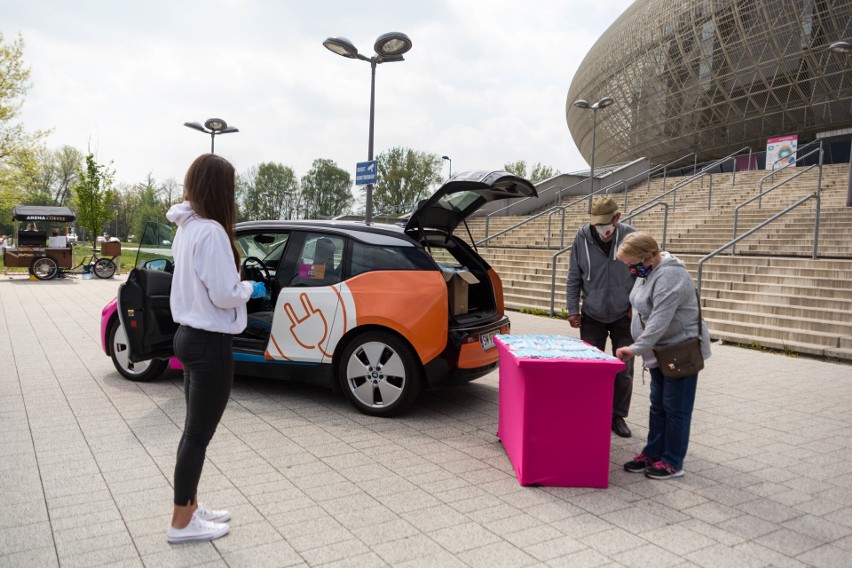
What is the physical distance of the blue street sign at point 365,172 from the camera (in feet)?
49.6

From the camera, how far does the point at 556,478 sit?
3701 millimetres

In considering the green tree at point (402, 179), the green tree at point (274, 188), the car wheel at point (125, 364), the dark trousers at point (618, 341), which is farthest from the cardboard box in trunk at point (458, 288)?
the green tree at point (274, 188)

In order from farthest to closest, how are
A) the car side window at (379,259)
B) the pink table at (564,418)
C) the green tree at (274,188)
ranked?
1. the green tree at (274,188)
2. the car side window at (379,259)
3. the pink table at (564,418)

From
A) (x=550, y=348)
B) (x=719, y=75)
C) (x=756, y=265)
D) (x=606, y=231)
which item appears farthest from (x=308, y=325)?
(x=719, y=75)

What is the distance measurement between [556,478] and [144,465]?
250 centimetres

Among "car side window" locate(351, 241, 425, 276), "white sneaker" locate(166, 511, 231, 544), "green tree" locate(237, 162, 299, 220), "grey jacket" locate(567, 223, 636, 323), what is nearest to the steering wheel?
"car side window" locate(351, 241, 425, 276)

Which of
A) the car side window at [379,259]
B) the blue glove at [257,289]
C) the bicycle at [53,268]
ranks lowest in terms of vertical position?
the bicycle at [53,268]

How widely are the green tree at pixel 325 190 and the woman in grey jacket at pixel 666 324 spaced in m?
72.2

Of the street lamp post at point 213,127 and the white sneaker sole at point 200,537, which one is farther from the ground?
the street lamp post at point 213,127

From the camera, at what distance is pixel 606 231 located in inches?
186

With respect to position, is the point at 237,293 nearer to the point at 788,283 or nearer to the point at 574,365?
the point at 574,365

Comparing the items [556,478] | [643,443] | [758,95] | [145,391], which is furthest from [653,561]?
[758,95]

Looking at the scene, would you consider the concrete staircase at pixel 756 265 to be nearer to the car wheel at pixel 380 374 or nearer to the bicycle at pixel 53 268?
the car wheel at pixel 380 374

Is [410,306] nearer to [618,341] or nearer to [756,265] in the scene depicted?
[618,341]
